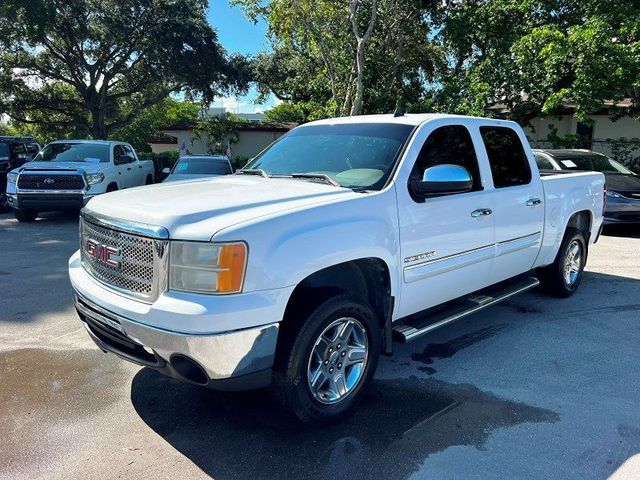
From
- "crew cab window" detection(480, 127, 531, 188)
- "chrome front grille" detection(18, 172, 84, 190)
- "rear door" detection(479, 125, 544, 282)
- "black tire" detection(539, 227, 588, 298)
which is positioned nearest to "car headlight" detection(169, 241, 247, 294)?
"rear door" detection(479, 125, 544, 282)

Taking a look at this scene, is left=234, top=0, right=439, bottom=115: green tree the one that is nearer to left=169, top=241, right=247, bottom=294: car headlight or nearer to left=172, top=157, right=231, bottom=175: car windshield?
left=172, top=157, right=231, bottom=175: car windshield

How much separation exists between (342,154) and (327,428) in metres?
2.06

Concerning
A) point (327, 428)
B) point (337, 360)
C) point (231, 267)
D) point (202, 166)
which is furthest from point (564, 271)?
point (202, 166)

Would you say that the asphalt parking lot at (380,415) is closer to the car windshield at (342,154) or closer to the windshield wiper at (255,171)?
the car windshield at (342,154)

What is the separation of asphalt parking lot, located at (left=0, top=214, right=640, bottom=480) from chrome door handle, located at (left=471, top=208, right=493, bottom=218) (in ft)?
4.03

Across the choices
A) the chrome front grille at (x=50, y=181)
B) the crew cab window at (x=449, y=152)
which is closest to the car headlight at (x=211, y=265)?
the crew cab window at (x=449, y=152)

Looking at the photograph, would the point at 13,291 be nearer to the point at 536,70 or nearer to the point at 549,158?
the point at 549,158

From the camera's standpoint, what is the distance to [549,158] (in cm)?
1061

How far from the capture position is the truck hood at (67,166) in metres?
10.9

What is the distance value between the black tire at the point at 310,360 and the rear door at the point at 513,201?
1.79 metres

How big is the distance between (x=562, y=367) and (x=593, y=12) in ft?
48.0

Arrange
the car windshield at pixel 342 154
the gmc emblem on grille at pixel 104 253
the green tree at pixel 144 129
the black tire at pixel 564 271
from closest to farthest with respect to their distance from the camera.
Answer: the gmc emblem on grille at pixel 104 253, the car windshield at pixel 342 154, the black tire at pixel 564 271, the green tree at pixel 144 129

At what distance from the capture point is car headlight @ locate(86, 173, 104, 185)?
11016 mm

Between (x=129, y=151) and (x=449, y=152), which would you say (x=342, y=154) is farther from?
(x=129, y=151)
